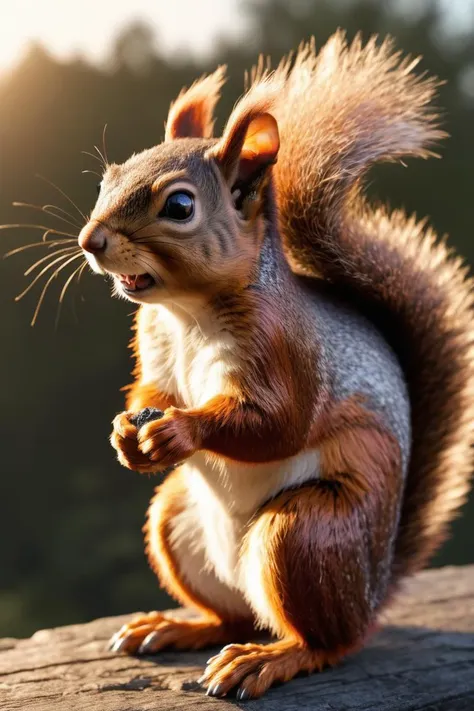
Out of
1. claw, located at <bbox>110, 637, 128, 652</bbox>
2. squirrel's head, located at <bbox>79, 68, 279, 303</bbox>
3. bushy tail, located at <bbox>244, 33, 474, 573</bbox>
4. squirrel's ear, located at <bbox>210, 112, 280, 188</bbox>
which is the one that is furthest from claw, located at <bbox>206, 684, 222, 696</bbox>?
squirrel's ear, located at <bbox>210, 112, 280, 188</bbox>

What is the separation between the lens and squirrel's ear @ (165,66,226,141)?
1.28 m

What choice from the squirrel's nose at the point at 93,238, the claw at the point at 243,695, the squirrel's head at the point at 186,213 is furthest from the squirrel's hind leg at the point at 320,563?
the squirrel's nose at the point at 93,238

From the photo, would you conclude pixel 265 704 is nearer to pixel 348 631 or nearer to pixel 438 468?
pixel 348 631

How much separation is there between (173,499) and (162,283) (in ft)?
1.32

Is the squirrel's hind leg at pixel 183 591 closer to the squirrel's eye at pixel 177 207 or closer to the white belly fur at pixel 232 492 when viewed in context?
the white belly fur at pixel 232 492

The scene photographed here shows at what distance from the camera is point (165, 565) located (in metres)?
1.37

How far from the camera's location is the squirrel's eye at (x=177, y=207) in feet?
3.50

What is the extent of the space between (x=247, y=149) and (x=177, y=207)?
14cm

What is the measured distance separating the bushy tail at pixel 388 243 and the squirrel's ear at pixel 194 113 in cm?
9

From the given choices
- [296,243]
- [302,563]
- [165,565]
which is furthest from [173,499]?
[296,243]

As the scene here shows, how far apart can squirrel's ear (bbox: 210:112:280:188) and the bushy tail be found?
0.07 m

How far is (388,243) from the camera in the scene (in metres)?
1.39

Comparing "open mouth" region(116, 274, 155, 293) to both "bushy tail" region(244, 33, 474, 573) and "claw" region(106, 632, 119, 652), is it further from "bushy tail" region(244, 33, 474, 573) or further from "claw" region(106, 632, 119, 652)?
"claw" region(106, 632, 119, 652)

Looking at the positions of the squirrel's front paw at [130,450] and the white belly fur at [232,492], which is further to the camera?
the white belly fur at [232,492]
